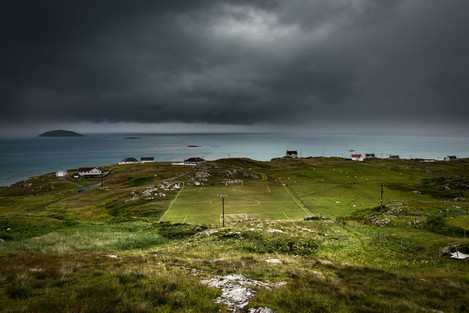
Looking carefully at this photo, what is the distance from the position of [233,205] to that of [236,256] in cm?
4662

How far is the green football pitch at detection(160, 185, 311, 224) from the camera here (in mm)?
59219

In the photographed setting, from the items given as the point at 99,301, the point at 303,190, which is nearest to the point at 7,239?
the point at 99,301

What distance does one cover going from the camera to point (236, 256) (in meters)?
24.2

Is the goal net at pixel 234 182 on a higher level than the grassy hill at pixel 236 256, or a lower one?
lower

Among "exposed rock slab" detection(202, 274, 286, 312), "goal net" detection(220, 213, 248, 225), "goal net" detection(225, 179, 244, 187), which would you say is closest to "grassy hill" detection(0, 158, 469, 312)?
"exposed rock slab" detection(202, 274, 286, 312)

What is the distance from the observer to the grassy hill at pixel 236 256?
35.0ft

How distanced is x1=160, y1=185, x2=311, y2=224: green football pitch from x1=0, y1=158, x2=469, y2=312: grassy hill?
0.56 metres

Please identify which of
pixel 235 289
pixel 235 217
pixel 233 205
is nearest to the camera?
pixel 235 289

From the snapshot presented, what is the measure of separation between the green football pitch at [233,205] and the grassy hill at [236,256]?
556mm

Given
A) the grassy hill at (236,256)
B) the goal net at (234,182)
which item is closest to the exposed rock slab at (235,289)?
the grassy hill at (236,256)

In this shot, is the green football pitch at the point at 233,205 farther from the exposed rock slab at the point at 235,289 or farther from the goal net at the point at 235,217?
the exposed rock slab at the point at 235,289

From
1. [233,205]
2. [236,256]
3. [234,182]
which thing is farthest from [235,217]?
[234,182]

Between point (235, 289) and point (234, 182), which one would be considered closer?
point (235, 289)

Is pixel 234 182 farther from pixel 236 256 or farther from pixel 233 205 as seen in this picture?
pixel 236 256
